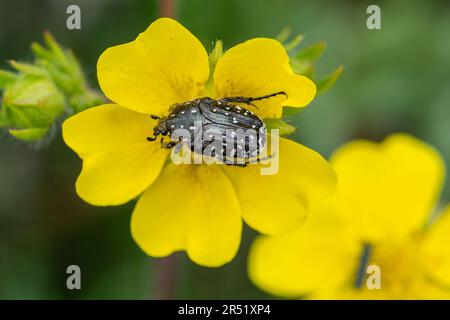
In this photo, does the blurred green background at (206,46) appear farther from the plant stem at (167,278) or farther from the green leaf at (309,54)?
the green leaf at (309,54)

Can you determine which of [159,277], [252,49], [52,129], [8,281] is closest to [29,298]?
[8,281]

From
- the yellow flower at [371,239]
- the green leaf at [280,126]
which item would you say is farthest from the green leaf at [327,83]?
the yellow flower at [371,239]

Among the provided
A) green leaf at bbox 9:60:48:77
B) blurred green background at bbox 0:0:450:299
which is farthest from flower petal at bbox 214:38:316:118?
blurred green background at bbox 0:0:450:299

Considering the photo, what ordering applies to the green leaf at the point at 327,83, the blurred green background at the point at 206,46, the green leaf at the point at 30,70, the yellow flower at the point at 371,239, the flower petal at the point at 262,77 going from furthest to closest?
the blurred green background at the point at 206,46, the yellow flower at the point at 371,239, the green leaf at the point at 30,70, the green leaf at the point at 327,83, the flower petal at the point at 262,77

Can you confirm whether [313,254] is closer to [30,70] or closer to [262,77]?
[262,77]

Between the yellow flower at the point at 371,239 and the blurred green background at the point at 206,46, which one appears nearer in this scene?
the yellow flower at the point at 371,239

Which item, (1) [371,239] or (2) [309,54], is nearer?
(2) [309,54]

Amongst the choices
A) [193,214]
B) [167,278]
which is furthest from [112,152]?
[167,278]
